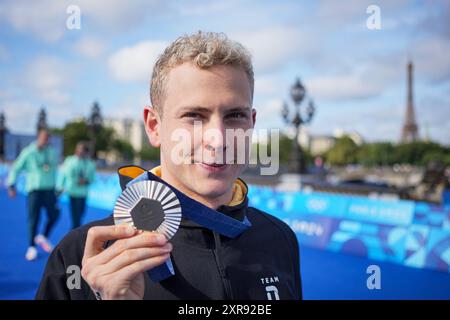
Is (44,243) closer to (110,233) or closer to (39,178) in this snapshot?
(39,178)

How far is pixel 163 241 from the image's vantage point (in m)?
1.11

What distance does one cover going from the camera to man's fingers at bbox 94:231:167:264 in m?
1.10

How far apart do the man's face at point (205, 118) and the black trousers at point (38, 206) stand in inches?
279

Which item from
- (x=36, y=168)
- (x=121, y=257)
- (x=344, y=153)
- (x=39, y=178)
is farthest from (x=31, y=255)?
(x=344, y=153)

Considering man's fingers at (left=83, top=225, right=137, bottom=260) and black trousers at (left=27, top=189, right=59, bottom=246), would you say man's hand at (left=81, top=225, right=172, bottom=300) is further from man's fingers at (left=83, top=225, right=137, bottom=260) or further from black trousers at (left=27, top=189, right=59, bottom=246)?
black trousers at (left=27, top=189, right=59, bottom=246)

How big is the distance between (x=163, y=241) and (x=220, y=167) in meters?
0.36

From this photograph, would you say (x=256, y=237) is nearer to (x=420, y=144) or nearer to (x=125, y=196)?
Result: (x=125, y=196)

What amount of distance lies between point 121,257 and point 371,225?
8.91m

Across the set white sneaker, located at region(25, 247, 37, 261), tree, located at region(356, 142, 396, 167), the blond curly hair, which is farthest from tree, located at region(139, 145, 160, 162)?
the blond curly hair

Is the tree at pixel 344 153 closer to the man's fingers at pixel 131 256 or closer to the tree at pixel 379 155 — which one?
the tree at pixel 379 155

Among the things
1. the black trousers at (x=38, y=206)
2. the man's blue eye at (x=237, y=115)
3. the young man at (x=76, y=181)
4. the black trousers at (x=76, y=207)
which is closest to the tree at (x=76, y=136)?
the young man at (x=76, y=181)

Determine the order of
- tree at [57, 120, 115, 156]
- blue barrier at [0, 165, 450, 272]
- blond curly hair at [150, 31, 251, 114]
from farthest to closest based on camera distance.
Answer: tree at [57, 120, 115, 156] < blue barrier at [0, 165, 450, 272] < blond curly hair at [150, 31, 251, 114]

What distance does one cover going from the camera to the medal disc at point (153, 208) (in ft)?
3.72

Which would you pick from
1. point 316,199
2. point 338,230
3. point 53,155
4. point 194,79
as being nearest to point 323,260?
point 338,230
